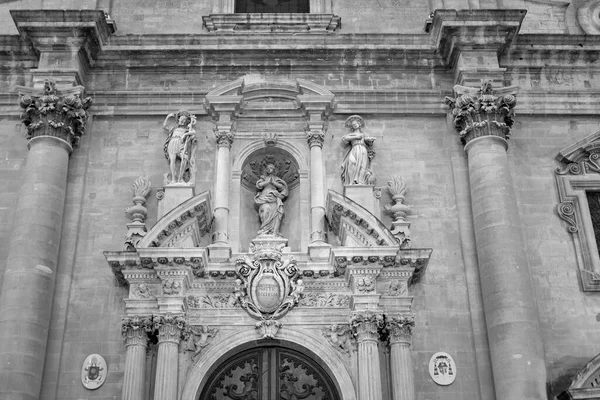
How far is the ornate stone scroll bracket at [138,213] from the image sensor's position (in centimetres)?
1579

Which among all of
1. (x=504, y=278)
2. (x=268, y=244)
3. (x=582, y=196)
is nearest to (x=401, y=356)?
(x=504, y=278)

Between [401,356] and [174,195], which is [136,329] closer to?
[174,195]

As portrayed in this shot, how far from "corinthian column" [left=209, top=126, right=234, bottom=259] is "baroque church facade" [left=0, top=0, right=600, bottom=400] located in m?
0.04

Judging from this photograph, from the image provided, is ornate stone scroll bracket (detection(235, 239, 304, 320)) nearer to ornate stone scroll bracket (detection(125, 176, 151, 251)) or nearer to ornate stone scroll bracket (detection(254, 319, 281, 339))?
ornate stone scroll bracket (detection(254, 319, 281, 339))

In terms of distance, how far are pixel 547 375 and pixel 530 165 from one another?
Answer: 4.43 metres

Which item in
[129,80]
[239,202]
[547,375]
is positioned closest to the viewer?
[547,375]

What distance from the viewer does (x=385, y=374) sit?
1491 centimetres

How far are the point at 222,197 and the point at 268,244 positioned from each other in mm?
1438

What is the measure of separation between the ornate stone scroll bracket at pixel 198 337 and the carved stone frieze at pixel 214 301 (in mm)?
424

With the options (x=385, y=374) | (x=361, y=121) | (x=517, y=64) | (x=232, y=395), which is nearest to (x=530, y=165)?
(x=517, y=64)

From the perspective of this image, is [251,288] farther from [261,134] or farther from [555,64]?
[555,64]

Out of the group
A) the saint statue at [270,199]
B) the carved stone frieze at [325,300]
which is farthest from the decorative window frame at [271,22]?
the carved stone frieze at [325,300]

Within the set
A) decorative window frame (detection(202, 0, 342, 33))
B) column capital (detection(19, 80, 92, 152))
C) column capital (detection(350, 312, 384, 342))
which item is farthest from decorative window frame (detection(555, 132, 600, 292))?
column capital (detection(19, 80, 92, 152))

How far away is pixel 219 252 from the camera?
15672mm
